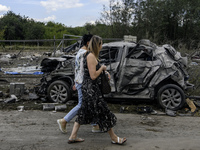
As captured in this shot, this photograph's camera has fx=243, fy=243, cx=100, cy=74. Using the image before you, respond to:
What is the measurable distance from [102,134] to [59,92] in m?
2.97

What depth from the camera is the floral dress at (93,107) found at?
14.4ft

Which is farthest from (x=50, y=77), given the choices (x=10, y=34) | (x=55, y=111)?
(x=10, y=34)

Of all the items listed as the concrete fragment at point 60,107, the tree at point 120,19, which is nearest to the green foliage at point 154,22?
the tree at point 120,19

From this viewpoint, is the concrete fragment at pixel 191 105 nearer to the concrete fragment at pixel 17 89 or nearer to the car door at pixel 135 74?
the car door at pixel 135 74

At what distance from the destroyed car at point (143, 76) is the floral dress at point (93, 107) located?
2680mm

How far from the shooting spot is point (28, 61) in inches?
526

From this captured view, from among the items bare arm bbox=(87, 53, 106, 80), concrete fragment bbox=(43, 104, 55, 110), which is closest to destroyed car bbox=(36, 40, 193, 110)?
concrete fragment bbox=(43, 104, 55, 110)

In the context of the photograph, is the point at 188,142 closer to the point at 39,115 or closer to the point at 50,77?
the point at 39,115

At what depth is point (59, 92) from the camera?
7605 millimetres

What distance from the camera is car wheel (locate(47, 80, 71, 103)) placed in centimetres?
754

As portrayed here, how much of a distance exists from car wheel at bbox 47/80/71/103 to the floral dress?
3.13 meters

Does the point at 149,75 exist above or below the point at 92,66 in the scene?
below

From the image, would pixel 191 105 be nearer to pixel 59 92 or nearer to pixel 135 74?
pixel 135 74

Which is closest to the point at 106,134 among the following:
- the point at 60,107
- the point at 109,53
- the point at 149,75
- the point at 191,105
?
the point at 60,107
